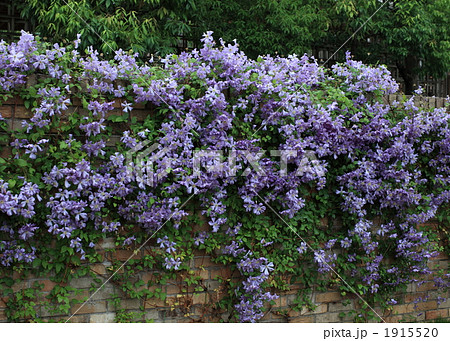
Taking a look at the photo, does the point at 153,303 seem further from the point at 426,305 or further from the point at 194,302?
the point at 426,305

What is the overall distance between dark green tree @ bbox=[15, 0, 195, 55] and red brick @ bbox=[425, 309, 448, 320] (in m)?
4.61

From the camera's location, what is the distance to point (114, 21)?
6.28 meters

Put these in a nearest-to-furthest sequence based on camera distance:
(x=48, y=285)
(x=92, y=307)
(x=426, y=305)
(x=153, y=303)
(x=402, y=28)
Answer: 1. (x=48, y=285)
2. (x=92, y=307)
3. (x=153, y=303)
4. (x=426, y=305)
5. (x=402, y=28)

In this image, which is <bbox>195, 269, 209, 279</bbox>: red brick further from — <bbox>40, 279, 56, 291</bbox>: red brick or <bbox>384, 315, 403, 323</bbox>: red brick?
<bbox>384, 315, 403, 323</bbox>: red brick

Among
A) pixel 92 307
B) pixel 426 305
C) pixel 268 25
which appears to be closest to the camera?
pixel 92 307

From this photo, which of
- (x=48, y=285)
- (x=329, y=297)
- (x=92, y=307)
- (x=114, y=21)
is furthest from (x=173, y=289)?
(x=114, y=21)

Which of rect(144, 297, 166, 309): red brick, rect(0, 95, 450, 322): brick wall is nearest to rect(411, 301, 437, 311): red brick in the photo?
rect(0, 95, 450, 322): brick wall

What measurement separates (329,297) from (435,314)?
115 cm

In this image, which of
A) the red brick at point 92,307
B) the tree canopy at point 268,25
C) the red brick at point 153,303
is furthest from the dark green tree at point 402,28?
the red brick at point 92,307

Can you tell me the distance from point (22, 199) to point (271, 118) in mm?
1642

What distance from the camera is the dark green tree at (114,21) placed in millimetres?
6164

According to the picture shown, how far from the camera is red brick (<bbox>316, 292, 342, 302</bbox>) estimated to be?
3481 mm

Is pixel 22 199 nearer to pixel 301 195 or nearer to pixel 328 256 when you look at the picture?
pixel 301 195

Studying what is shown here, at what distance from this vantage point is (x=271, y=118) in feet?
10.3
